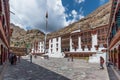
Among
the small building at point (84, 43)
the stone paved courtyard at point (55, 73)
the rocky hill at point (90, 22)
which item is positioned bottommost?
the stone paved courtyard at point (55, 73)

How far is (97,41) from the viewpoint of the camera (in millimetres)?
47125

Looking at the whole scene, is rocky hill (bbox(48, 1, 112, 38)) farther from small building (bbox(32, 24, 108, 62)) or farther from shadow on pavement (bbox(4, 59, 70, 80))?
shadow on pavement (bbox(4, 59, 70, 80))

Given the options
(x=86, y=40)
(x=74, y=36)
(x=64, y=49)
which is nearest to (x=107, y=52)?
(x=86, y=40)

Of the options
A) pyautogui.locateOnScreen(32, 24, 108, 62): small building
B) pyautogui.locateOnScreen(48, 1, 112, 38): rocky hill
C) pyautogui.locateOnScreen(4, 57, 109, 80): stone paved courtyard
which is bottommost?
pyautogui.locateOnScreen(4, 57, 109, 80): stone paved courtyard

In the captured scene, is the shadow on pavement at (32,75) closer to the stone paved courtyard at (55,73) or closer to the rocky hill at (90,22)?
the stone paved courtyard at (55,73)

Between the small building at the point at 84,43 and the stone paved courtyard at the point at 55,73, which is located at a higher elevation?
the small building at the point at 84,43

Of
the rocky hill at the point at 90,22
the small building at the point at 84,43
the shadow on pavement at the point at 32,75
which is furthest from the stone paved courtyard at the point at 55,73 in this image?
the rocky hill at the point at 90,22

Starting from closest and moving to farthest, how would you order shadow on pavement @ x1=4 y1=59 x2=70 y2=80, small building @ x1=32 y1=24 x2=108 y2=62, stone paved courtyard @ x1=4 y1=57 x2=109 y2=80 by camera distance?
shadow on pavement @ x1=4 y1=59 x2=70 y2=80, stone paved courtyard @ x1=4 y1=57 x2=109 y2=80, small building @ x1=32 y1=24 x2=108 y2=62

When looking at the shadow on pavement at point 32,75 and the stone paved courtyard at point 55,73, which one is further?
the stone paved courtyard at point 55,73

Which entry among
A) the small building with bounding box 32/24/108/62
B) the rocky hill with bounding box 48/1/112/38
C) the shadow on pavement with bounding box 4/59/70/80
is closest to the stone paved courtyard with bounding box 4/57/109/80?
the shadow on pavement with bounding box 4/59/70/80

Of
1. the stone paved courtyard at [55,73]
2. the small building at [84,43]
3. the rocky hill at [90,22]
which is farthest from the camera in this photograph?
the rocky hill at [90,22]

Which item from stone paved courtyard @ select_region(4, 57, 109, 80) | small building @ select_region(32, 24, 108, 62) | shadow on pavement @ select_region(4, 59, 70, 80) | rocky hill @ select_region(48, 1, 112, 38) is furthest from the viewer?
rocky hill @ select_region(48, 1, 112, 38)

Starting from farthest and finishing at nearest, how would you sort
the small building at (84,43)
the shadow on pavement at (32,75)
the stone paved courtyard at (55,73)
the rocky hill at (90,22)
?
1. the rocky hill at (90,22)
2. the small building at (84,43)
3. the stone paved courtyard at (55,73)
4. the shadow on pavement at (32,75)

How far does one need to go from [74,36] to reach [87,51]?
10458 mm
